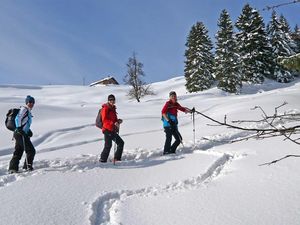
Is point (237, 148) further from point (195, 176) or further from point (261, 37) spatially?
point (261, 37)

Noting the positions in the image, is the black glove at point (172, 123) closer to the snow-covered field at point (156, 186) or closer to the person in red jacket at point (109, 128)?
the snow-covered field at point (156, 186)

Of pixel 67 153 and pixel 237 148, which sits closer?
pixel 237 148

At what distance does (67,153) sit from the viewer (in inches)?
414

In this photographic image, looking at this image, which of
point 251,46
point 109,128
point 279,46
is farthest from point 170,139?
point 279,46

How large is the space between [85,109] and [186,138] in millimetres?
8694

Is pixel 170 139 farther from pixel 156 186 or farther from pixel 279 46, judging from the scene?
pixel 279 46

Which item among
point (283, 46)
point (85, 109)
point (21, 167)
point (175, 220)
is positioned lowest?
point (175, 220)

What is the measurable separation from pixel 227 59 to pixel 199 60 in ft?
14.6

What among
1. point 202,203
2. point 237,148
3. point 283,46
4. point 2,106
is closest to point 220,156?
point 237,148

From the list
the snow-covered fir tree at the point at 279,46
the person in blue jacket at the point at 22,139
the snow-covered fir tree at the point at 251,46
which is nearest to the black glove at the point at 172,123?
the person in blue jacket at the point at 22,139

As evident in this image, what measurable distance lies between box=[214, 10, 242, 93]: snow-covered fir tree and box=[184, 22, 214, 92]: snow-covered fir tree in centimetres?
196

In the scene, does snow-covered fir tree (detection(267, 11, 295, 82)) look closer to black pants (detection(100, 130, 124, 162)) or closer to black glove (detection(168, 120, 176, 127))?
black glove (detection(168, 120, 176, 127))

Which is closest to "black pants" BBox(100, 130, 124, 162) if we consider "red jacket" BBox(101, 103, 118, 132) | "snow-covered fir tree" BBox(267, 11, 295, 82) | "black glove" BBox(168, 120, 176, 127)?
"red jacket" BBox(101, 103, 118, 132)

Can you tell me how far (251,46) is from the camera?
146ft
